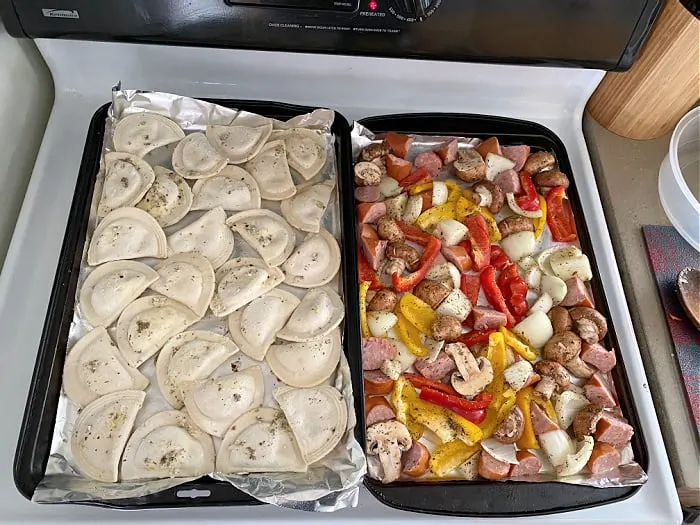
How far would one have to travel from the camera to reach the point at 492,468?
0.89m

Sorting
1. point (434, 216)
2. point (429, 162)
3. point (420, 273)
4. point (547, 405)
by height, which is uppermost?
point (429, 162)

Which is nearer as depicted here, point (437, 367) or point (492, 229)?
point (437, 367)

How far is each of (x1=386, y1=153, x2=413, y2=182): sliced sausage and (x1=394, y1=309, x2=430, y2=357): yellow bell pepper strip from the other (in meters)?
0.25

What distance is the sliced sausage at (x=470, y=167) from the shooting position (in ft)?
3.72

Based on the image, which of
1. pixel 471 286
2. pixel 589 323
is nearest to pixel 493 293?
pixel 471 286

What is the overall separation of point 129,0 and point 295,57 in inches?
10.7

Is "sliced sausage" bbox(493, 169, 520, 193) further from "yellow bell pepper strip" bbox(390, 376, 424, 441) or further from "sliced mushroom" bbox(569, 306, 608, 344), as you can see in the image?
"yellow bell pepper strip" bbox(390, 376, 424, 441)

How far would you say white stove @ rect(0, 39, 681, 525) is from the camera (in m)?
0.88

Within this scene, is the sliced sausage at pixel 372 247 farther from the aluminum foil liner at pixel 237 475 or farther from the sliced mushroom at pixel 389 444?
the sliced mushroom at pixel 389 444

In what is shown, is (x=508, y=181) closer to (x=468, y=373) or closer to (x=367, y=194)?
(x=367, y=194)

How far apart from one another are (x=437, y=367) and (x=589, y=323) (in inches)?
9.5

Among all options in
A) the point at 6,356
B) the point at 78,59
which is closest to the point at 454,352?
the point at 6,356

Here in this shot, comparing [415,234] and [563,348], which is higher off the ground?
[415,234]

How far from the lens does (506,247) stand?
110cm
